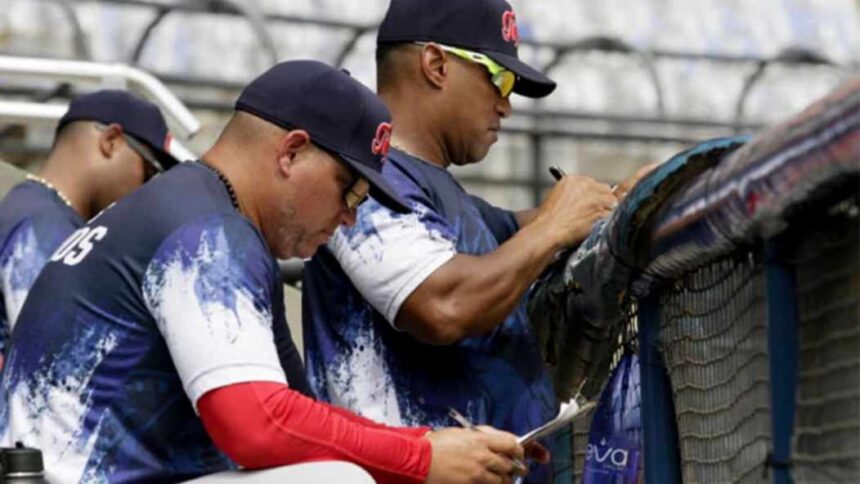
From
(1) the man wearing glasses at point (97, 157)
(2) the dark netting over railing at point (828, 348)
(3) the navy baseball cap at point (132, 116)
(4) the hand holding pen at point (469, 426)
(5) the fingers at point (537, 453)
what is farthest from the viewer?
(3) the navy baseball cap at point (132, 116)

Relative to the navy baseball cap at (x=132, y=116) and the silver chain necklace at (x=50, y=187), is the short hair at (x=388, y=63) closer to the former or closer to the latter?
the silver chain necklace at (x=50, y=187)

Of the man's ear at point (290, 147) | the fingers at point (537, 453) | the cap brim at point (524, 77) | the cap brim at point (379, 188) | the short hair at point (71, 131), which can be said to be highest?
the short hair at point (71, 131)

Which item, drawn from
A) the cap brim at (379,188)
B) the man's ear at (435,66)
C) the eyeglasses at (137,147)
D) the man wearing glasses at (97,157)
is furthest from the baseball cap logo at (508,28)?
the eyeglasses at (137,147)

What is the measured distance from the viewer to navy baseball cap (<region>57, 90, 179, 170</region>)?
18.5 ft

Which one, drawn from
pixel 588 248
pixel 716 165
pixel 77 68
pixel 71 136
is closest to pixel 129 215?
pixel 588 248

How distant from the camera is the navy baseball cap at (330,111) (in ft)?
10.6

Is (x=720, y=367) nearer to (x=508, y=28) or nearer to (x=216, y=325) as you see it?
(x=216, y=325)

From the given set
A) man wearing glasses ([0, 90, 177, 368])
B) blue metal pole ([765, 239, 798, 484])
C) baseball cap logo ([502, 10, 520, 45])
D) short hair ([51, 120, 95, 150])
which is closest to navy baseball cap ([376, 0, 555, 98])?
baseball cap logo ([502, 10, 520, 45])

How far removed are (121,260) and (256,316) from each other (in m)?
0.26

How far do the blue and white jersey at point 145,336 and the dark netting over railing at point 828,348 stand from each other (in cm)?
94

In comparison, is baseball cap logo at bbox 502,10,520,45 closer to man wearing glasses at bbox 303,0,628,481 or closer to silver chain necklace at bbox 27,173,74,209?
man wearing glasses at bbox 303,0,628,481

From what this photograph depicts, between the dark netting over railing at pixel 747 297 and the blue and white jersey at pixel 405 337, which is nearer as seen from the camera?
the dark netting over railing at pixel 747 297

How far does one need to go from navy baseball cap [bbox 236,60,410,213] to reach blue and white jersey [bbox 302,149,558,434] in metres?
0.32

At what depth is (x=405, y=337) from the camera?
3.71 metres
